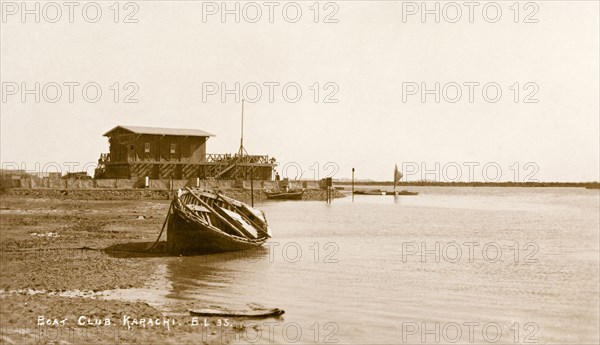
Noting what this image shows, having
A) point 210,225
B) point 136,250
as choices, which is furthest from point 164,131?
point 136,250

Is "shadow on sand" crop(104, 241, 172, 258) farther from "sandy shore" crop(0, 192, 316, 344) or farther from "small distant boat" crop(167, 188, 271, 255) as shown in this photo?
"small distant boat" crop(167, 188, 271, 255)

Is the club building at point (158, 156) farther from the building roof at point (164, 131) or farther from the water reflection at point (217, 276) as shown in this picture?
the water reflection at point (217, 276)

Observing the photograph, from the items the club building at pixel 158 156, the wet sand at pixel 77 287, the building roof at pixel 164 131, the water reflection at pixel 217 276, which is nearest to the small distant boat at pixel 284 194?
the club building at pixel 158 156

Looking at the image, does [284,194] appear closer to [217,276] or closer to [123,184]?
[123,184]

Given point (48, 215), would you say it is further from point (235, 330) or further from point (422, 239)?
point (235, 330)

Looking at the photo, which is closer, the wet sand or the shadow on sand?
the wet sand

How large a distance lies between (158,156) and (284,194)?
19.1 metres

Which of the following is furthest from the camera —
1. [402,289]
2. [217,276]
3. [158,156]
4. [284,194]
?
[284,194]

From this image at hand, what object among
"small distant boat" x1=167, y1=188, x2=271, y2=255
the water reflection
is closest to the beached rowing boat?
the water reflection

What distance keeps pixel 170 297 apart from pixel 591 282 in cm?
1458

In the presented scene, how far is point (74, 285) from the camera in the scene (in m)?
14.3

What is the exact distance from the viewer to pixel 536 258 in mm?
26438

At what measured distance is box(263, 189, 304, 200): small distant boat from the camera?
7644cm

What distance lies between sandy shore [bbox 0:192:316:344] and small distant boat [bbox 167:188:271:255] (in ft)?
4.90
